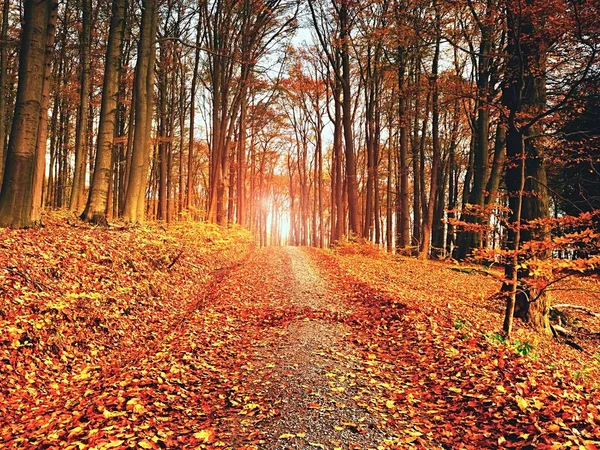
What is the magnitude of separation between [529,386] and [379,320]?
10.3 ft

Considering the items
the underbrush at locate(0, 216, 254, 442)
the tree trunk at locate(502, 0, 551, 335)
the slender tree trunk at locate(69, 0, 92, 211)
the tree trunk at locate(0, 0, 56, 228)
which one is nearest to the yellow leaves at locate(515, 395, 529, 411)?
the tree trunk at locate(502, 0, 551, 335)

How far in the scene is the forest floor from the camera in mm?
3645

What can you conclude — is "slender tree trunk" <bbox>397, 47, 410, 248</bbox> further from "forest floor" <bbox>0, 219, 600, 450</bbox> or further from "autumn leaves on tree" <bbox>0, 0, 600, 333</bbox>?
"forest floor" <bbox>0, 219, 600, 450</bbox>

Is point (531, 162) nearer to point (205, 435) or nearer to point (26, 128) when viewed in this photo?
point (205, 435)

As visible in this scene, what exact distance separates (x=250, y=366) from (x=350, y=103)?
60.3 ft

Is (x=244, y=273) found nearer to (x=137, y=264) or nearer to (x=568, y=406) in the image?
(x=137, y=264)

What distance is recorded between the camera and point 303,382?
4.63m

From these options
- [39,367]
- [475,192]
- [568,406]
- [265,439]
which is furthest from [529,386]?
[475,192]

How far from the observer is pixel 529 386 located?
422cm

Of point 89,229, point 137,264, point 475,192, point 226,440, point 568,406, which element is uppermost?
point 475,192

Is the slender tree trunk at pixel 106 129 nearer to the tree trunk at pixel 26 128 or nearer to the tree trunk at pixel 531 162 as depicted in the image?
the tree trunk at pixel 26 128

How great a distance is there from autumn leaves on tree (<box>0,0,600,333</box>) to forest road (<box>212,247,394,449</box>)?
287 cm

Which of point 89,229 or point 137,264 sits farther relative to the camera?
point 89,229

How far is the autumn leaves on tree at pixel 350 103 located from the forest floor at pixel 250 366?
65.0 inches
